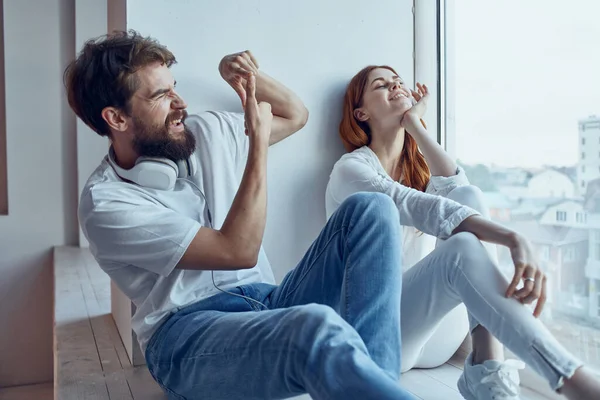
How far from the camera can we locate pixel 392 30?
6.81 feet

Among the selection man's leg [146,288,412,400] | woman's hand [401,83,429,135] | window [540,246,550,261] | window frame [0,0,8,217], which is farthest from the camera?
window frame [0,0,8,217]

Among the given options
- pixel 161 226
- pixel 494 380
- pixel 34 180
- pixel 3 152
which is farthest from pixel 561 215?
pixel 3 152

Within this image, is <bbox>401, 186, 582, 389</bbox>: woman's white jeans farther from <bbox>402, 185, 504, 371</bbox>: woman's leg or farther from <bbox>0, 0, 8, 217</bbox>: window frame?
<bbox>0, 0, 8, 217</bbox>: window frame

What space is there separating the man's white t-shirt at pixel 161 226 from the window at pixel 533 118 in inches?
31.0

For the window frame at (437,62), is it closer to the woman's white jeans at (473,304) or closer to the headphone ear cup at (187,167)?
the woman's white jeans at (473,304)

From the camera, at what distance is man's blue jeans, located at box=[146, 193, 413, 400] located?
982 mm

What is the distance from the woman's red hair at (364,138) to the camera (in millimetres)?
1929

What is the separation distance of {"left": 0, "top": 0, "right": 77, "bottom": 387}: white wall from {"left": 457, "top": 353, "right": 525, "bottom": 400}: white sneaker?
3.06 metres

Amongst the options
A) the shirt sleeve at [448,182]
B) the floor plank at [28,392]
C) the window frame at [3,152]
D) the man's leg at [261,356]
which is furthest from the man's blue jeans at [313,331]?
the window frame at [3,152]

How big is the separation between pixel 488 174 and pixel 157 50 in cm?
109

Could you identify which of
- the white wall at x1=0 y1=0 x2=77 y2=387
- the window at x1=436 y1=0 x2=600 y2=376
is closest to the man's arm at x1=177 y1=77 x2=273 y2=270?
the window at x1=436 y1=0 x2=600 y2=376

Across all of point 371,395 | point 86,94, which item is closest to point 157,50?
point 86,94

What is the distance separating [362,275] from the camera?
1.22 metres

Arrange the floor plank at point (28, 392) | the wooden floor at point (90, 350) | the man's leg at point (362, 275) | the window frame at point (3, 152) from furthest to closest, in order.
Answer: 1. the window frame at point (3, 152)
2. the floor plank at point (28, 392)
3. the wooden floor at point (90, 350)
4. the man's leg at point (362, 275)
